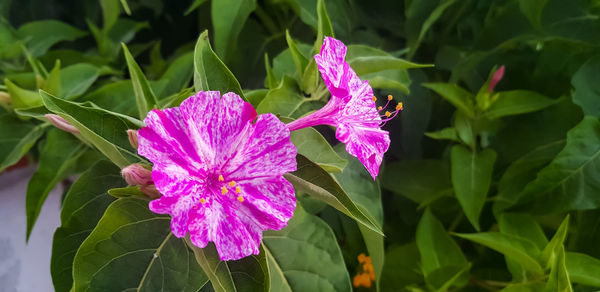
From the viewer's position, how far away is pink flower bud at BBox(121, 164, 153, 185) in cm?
43

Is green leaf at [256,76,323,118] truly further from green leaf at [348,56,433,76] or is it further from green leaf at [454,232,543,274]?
green leaf at [454,232,543,274]

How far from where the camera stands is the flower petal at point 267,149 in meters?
0.40

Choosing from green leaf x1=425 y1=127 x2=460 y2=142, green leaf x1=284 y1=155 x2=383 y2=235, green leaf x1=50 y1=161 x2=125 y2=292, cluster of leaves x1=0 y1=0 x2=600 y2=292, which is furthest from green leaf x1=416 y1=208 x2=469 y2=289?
green leaf x1=50 y1=161 x2=125 y2=292

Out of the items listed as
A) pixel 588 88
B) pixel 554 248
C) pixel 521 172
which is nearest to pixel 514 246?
pixel 554 248

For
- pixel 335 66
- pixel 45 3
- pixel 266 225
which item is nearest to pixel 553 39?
pixel 335 66

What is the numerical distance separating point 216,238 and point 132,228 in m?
0.13

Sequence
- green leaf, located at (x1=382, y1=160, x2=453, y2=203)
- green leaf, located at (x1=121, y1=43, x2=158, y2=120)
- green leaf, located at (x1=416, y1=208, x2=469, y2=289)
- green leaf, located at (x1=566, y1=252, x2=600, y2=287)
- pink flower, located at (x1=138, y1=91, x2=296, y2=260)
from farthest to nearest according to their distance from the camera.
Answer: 1. green leaf, located at (x1=382, y1=160, x2=453, y2=203)
2. green leaf, located at (x1=416, y1=208, x2=469, y2=289)
3. green leaf, located at (x1=566, y1=252, x2=600, y2=287)
4. green leaf, located at (x1=121, y1=43, x2=158, y2=120)
5. pink flower, located at (x1=138, y1=91, x2=296, y2=260)

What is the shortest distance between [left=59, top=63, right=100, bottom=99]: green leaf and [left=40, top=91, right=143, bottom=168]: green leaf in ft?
0.80

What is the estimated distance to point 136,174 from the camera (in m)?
0.43

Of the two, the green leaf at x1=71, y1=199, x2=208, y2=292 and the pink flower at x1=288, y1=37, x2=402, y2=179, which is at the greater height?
the pink flower at x1=288, y1=37, x2=402, y2=179

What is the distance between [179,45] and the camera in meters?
1.02

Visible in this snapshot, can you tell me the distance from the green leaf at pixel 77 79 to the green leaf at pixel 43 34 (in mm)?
118

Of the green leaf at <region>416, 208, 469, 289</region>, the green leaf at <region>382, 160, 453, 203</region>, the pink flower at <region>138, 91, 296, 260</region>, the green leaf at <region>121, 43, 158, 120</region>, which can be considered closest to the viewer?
the pink flower at <region>138, 91, 296, 260</region>

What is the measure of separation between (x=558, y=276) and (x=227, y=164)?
436 mm
